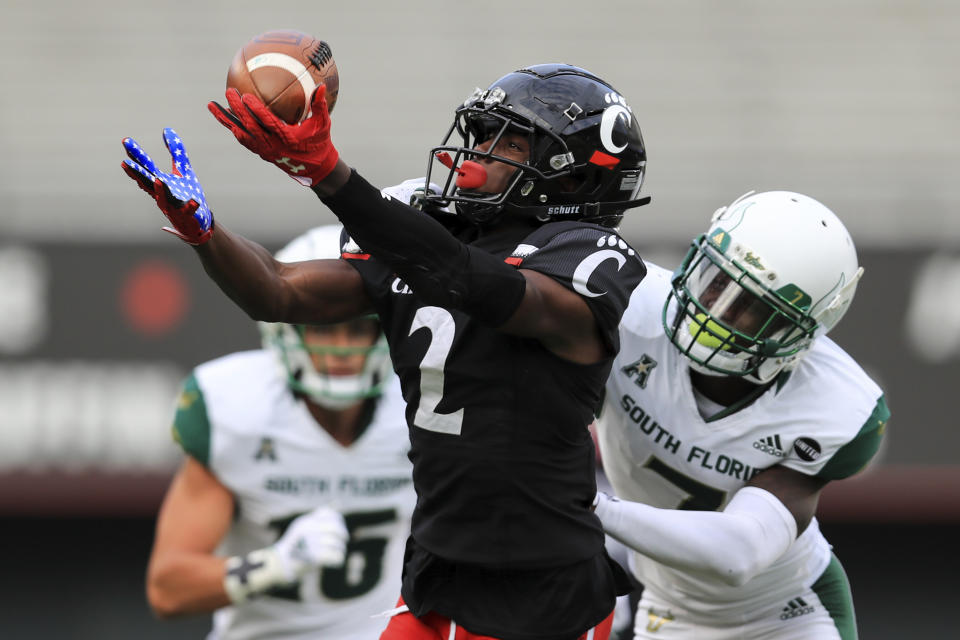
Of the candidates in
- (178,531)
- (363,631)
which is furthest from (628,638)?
(178,531)

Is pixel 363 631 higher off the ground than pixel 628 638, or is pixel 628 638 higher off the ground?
pixel 363 631

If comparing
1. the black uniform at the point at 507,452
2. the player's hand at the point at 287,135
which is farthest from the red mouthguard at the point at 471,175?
the player's hand at the point at 287,135

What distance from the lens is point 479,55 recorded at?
27.7ft

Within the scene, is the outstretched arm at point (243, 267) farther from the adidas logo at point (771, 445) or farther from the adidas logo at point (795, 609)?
the adidas logo at point (795, 609)

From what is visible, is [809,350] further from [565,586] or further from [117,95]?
[117,95]

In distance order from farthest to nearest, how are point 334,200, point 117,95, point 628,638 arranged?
point 117,95 → point 628,638 → point 334,200

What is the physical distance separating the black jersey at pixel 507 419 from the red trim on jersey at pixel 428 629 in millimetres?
144

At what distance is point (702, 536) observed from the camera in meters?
2.79

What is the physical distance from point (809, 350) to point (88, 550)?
403cm

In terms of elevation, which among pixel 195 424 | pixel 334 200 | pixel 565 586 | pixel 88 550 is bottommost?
pixel 88 550

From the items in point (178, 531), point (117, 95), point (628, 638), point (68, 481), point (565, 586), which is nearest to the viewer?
point (565, 586)

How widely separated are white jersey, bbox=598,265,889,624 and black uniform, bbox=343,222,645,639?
67 cm

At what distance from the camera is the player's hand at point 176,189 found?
214 cm

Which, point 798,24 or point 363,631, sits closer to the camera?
point 363,631
